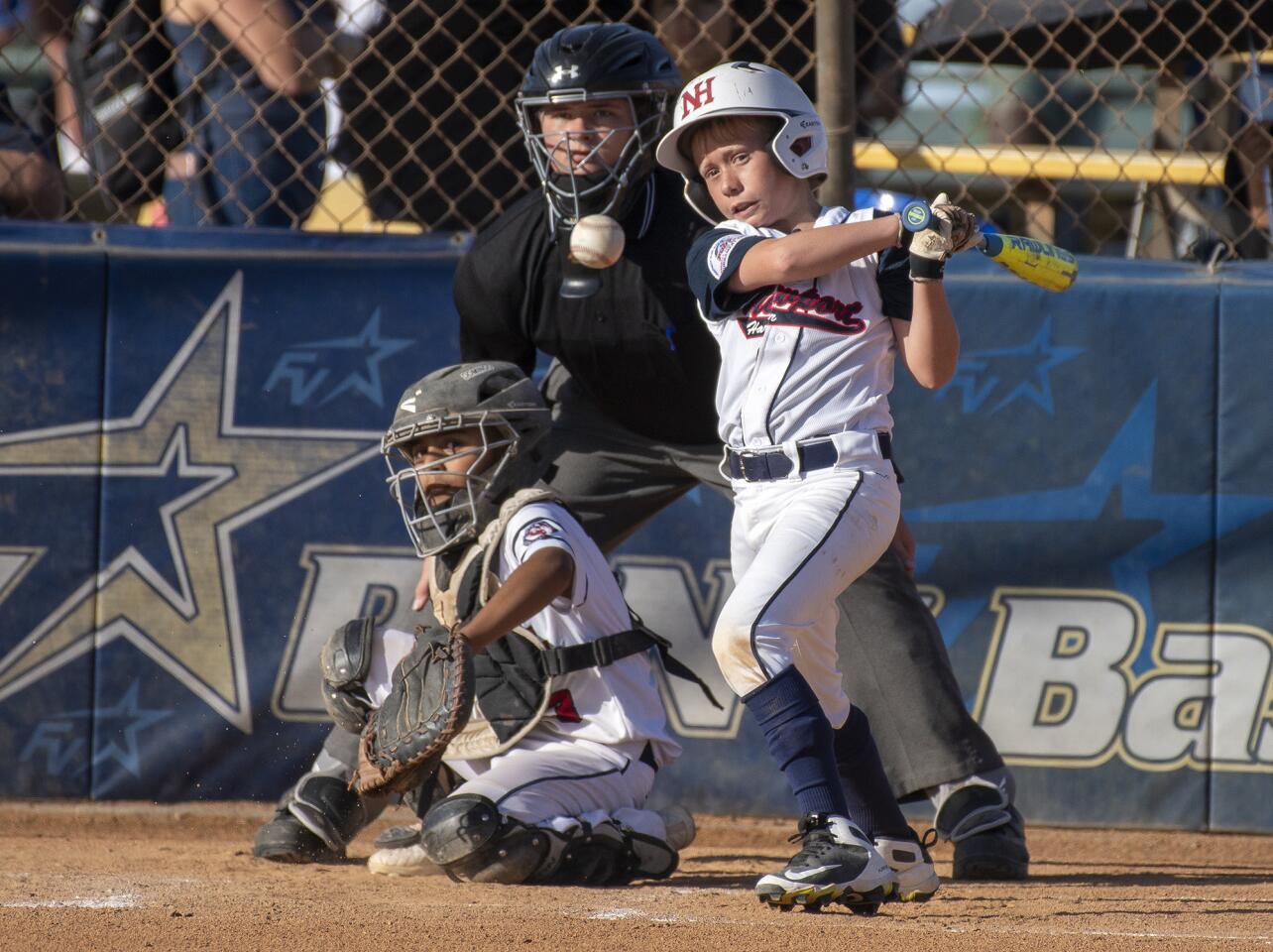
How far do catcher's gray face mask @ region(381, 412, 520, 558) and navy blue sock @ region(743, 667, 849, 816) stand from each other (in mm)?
913

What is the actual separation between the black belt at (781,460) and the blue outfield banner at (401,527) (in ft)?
4.68

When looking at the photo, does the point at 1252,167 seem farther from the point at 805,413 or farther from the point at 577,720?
the point at 577,720

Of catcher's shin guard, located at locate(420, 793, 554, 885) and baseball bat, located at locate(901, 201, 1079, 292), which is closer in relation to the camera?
baseball bat, located at locate(901, 201, 1079, 292)

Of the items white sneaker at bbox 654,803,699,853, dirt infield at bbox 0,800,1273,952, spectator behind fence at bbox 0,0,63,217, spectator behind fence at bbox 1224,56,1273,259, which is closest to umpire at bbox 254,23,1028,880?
dirt infield at bbox 0,800,1273,952

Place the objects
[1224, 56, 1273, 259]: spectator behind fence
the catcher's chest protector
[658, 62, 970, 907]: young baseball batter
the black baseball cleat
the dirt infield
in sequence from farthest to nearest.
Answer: [1224, 56, 1273, 259]: spectator behind fence, the catcher's chest protector, [658, 62, 970, 907]: young baseball batter, the black baseball cleat, the dirt infield

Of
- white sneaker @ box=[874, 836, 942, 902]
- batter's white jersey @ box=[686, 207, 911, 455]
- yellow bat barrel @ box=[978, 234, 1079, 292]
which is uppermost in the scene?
yellow bat barrel @ box=[978, 234, 1079, 292]

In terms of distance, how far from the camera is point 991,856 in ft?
11.7

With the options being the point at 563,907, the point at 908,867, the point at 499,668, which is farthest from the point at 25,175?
the point at 908,867

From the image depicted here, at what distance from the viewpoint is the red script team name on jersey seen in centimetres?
301

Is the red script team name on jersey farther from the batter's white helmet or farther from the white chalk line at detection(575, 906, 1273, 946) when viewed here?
the white chalk line at detection(575, 906, 1273, 946)

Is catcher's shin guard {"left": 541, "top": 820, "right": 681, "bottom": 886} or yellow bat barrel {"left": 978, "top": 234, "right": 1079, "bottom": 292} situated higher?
yellow bat barrel {"left": 978, "top": 234, "right": 1079, "bottom": 292}

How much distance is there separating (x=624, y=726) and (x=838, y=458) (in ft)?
2.85

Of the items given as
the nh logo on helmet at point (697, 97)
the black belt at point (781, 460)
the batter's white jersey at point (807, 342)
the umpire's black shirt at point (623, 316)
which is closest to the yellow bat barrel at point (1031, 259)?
the batter's white jersey at point (807, 342)

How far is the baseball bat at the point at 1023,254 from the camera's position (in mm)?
2770
